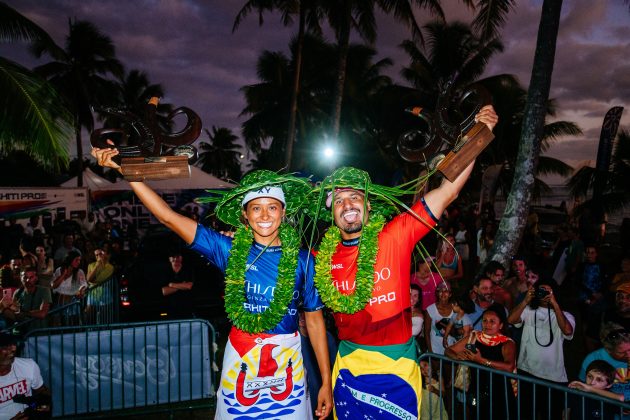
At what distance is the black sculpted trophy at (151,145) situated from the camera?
2.62 m

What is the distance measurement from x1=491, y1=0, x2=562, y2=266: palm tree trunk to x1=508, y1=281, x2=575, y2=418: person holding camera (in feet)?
10.0

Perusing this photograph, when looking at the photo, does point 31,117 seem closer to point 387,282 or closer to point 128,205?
point 387,282

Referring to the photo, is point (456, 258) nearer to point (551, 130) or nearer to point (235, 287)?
point (235, 287)

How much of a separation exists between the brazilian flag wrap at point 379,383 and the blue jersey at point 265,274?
1.34ft

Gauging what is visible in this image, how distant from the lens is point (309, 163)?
25281mm

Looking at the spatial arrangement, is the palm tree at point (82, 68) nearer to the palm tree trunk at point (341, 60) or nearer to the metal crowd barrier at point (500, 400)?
the palm tree trunk at point (341, 60)

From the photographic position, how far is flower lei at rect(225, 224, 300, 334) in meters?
2.61

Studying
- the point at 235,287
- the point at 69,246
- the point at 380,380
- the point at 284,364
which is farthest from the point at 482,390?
the point at 69,246

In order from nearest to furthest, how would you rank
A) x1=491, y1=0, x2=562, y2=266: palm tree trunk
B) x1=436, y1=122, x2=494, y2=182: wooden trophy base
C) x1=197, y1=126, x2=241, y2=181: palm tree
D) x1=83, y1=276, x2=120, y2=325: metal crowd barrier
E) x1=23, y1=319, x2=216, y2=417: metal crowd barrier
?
x1=436, y1=122, x2=494, y2=182: wooden trophy base, x1=23, y1=319, x2=216, y2=417: metal crowd barrier, x1=83, y1=276, x2=120, y2=325: metal crowd barrier, x1=491, y1=0, x2=562, y2=266: palm tree trunk, x1=197, y1=126, x2=241, y2=181: palm tree

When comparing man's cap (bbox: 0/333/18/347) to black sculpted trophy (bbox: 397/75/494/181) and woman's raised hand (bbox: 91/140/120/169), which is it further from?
black sculpted trophy (bbox: 397/75/494/181)

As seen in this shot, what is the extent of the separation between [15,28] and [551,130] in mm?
22023

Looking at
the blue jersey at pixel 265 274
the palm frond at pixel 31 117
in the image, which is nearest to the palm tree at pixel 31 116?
the palm frond at pixel 31 117

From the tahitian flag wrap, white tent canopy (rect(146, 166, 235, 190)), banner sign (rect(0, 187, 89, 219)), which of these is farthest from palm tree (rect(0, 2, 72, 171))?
white tent canopy (rect(146, 166, 235, 190))

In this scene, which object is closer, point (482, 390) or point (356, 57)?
point (482, 390)
